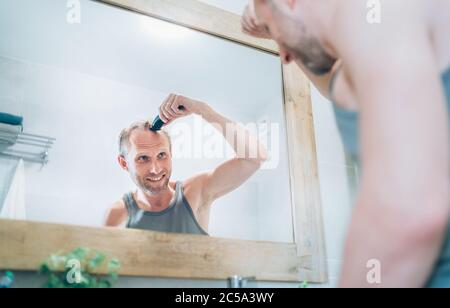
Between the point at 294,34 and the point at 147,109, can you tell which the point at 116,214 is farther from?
the point at 294,34

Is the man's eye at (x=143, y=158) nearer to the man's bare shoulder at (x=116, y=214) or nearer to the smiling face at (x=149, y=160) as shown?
the smiling face at (x=149, y=160)

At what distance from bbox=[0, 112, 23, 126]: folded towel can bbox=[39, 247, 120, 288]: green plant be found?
307 millimetres

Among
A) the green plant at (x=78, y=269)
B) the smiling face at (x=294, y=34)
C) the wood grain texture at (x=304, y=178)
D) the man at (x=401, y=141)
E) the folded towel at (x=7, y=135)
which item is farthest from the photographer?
the wood grain texture at (x=304, y=178)

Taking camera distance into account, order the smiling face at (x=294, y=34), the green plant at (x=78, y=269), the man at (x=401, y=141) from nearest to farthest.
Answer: the man at (x=401, y=141)
the smiling face at (x=294, y=34)
the green plant at (x=78, y=269)

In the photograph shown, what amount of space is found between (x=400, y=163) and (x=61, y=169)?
2.49ft

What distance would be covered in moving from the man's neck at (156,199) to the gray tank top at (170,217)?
1 cm

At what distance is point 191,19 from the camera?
1.23 metres

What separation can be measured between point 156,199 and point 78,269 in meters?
0.26

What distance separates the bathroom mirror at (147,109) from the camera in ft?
3.00

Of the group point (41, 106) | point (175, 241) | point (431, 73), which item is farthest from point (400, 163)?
point (41, 106)

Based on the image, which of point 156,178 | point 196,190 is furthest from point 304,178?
point 156,178

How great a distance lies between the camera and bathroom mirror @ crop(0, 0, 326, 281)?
91cm

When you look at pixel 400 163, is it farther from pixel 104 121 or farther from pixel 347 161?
pixel 347 161

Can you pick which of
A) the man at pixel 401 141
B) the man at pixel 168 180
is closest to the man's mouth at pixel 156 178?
the man at pixel 168 180
